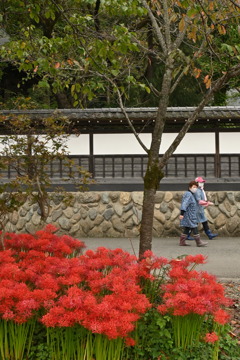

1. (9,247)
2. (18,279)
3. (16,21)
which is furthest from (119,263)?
(16,21)

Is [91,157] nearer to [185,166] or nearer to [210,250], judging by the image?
[185,166]

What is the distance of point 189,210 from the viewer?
12844mm

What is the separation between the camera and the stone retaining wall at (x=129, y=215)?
15.3 meters

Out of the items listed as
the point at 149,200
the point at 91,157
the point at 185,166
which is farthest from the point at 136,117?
the point at 149,200

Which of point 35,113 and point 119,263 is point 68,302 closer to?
point 119,263

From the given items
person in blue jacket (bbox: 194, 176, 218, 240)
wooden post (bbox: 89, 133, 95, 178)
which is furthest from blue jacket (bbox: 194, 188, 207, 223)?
wooden post (bbox: 89, 133, 95, 178)

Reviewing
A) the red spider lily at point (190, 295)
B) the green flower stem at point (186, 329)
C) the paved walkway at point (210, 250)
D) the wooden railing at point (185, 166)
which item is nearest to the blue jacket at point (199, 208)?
the paved walkway at point (210, 250)

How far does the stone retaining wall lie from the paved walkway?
0.67 m

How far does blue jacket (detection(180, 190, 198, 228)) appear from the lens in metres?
12.7

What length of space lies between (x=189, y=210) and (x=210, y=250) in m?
1.21

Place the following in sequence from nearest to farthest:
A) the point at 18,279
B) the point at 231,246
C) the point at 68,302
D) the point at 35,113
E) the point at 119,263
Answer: the point at 68,302, the point at 18,279, the point at 119,263, the point at 231,246, the point at 35,113

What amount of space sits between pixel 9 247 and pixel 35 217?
9.16 metres

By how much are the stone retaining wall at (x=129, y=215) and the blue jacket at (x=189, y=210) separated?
8.28ft

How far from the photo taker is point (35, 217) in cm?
1576
